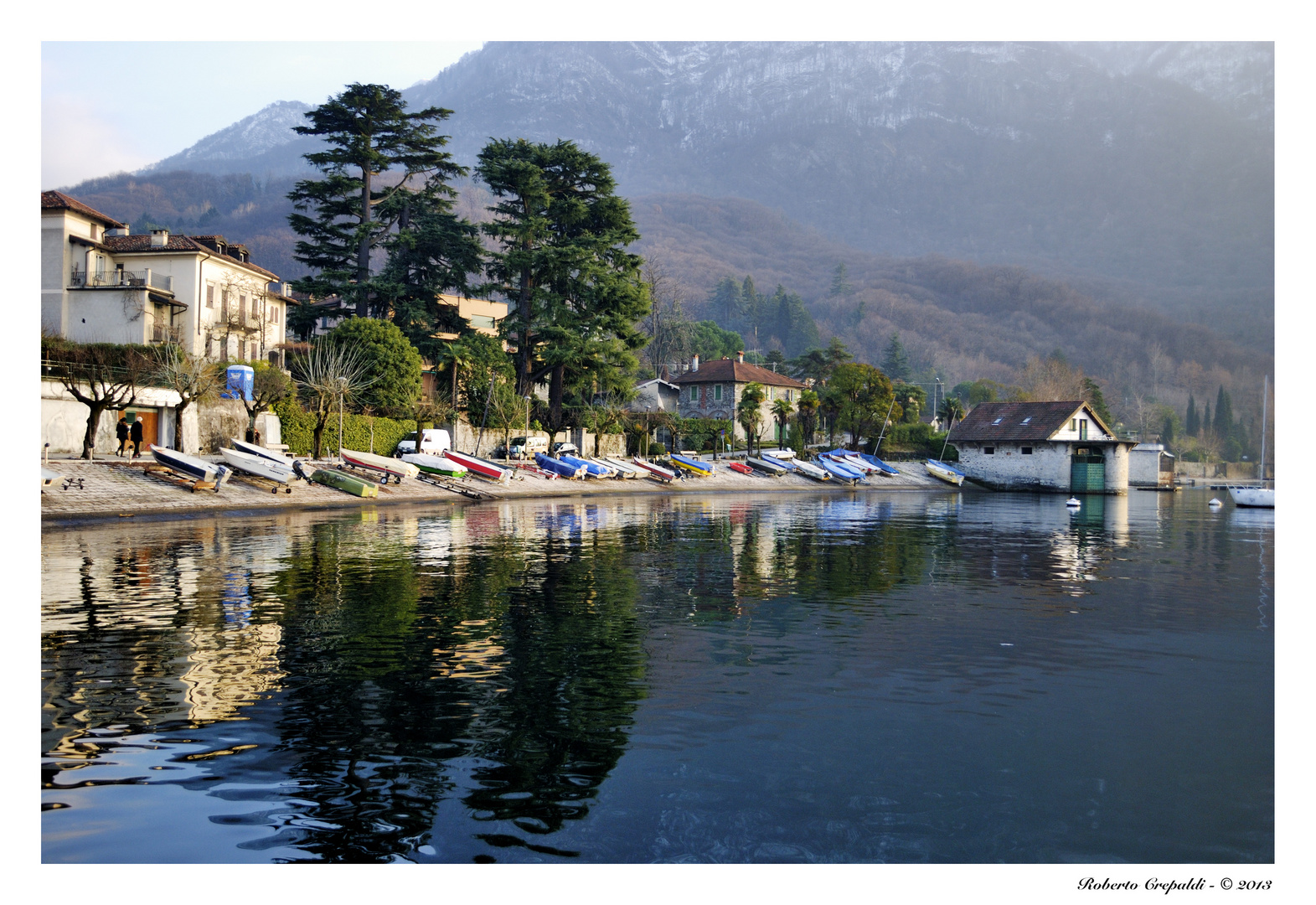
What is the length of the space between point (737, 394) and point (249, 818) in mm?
94333

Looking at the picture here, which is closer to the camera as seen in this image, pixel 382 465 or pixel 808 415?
pixel 382 465

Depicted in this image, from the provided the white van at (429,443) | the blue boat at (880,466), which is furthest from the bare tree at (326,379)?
the blue boat at (880,466)

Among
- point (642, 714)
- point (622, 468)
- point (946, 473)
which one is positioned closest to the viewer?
point (642, 714)

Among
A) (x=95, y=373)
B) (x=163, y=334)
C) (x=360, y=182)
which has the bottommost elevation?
(x=95, y=373)

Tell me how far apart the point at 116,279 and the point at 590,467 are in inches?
1150

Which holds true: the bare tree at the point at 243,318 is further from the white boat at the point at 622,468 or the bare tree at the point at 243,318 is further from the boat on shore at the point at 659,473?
the boat on shore at the point at 659,473

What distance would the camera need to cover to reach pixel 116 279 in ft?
176

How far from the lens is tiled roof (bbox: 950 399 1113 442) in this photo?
76.2 metres

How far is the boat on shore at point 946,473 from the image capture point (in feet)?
263

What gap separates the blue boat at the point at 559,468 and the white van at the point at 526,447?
13.9 feet

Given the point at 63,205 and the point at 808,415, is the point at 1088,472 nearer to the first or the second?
the point at 808,415

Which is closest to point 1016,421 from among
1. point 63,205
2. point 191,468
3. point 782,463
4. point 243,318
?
point 782,463

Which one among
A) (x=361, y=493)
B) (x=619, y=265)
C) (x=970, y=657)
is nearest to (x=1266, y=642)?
(x=970, y=657)

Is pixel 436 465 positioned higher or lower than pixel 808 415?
lower
